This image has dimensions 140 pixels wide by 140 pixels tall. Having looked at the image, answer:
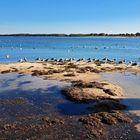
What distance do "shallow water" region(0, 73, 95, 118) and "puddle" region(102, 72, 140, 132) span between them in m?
3.04

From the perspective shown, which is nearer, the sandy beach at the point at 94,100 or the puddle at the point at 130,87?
the sandy beach at the point at 94,100

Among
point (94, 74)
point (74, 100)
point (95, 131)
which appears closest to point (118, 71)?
point (94, 74)

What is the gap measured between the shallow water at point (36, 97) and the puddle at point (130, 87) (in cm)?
304

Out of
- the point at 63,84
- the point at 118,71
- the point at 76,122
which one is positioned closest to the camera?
the point at 76,122

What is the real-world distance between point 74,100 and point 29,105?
11.2ft

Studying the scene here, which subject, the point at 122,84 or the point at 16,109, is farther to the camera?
the point at 122,84

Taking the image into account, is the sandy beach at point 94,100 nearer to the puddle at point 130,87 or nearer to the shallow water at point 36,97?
the puddle at point 130,87

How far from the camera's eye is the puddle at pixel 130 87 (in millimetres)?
27000

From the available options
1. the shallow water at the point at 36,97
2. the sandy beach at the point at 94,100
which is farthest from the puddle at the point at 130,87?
the shallow water at the point at 36,97

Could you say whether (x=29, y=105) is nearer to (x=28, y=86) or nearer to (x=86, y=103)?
(x=86, y=103)

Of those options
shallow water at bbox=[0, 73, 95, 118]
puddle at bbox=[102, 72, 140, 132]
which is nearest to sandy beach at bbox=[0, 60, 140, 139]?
puddle at bbox=[102, 72, 140, 132]

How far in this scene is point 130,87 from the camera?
3472 cm

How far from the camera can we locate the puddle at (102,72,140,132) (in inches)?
1063

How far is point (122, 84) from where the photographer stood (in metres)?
36.4
